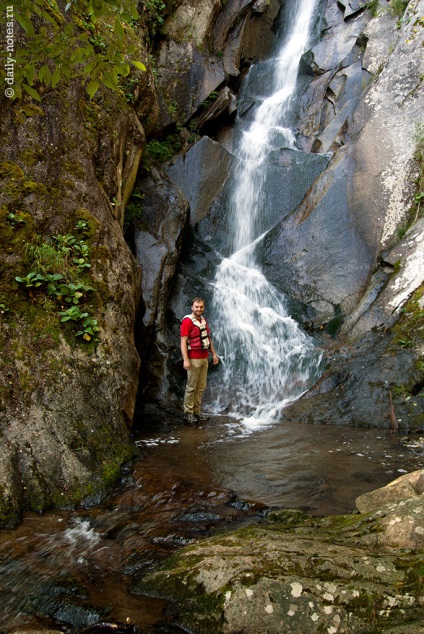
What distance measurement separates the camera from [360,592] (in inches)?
108

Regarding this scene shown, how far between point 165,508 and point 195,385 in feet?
12.5

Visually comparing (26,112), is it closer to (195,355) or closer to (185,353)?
(185,353)

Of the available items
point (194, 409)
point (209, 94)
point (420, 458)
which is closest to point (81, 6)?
point (420, 458)

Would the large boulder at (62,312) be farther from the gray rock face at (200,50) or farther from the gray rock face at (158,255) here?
the gray rock face at (200,50)

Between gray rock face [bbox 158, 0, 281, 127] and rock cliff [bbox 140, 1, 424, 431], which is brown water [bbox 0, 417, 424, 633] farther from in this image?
gray rock face [bbox 158, 0, 281, 127]

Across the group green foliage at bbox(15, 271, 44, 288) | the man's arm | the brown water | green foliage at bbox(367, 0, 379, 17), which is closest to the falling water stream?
the brown water

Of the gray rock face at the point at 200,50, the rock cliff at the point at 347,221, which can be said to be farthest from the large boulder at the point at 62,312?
the gray rock face at the point at 200,50

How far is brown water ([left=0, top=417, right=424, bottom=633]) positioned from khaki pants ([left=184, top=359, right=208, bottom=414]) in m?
0.84

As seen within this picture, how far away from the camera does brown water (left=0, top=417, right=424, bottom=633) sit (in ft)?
10.7

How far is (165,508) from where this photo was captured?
479cm

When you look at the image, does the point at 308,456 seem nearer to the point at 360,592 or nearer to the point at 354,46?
the point at 360,592

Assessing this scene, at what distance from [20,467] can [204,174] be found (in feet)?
34.3

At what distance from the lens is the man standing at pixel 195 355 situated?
8.33m

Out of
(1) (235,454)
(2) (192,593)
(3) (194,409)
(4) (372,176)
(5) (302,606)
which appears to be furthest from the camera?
(4) (372,176)
